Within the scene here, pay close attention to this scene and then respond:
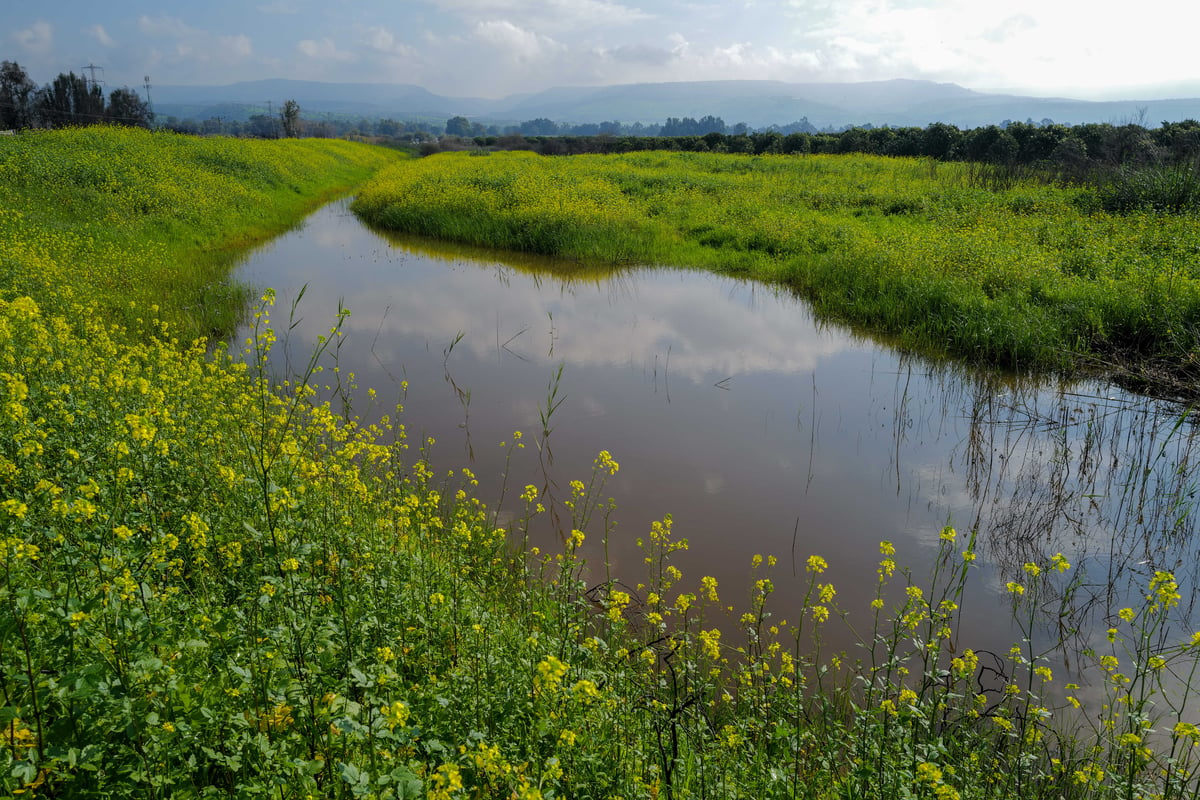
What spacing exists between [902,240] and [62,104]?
209 feet

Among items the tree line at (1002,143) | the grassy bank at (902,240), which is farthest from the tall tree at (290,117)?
the grassy bank at (902,240)

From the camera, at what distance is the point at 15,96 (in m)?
48.4

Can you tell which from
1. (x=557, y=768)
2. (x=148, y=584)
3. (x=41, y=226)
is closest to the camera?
(x=557, y=768)

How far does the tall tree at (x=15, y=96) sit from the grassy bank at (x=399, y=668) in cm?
5390

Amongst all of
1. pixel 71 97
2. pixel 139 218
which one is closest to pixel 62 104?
pixel 71 97

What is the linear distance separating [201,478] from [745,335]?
768 centimetres

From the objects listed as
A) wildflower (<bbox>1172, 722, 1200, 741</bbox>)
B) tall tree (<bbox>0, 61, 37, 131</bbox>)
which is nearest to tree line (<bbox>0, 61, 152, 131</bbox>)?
tall tree (<bbox>0, 61, 37, 131</bbox>)

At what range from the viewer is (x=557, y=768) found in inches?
80.8

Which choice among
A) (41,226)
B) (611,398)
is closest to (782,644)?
(611,398)

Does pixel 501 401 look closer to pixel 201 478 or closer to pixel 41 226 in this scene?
pixel 201 478

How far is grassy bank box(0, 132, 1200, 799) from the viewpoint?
6.98 ft

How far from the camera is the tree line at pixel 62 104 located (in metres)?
44.9

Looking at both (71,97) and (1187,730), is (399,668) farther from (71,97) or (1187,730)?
(71,97)

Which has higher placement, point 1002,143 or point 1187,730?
point 1002,143
